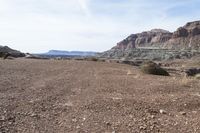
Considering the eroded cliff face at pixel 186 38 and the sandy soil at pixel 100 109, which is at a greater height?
the eroded cliff face at pixel 186 38

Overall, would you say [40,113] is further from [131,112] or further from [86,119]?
[131,112]

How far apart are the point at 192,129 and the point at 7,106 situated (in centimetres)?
524

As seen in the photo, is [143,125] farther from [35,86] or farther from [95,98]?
[35,86]

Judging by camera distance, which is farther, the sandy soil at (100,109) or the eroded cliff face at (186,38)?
the eroded cliff face at (186,38)

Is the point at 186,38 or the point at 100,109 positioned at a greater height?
the point at 186,38

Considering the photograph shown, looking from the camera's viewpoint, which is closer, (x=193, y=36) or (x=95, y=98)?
(x=95, y=98)

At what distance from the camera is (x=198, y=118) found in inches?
351

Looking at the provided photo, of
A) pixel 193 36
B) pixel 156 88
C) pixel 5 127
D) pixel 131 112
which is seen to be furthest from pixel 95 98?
pixel 193 36

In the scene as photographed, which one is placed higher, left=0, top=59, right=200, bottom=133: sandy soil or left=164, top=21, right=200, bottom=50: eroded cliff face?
left=164, top=21, right=200, bottom=50: eroded cliff face

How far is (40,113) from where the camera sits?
9438mm

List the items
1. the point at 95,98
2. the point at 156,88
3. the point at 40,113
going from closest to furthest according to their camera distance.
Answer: the point at 40,113
the point at 95,98
the point at 156,88

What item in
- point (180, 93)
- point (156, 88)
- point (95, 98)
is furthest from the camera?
point (156, 88)

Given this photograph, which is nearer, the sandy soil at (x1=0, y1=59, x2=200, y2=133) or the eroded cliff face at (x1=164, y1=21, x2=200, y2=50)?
the sandy soil at (x1=0, y1=59, x2=200, y2=133)

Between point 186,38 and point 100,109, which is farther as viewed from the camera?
point 186,38
